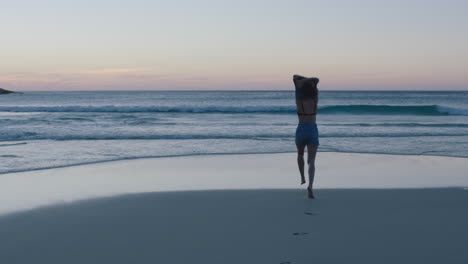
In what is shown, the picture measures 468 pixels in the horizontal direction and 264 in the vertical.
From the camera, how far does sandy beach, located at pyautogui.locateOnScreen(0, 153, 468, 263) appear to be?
468 centimetres

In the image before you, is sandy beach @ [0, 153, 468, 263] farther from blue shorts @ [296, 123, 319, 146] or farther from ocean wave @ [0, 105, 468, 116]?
ocean wave @ [0, 105, 468, 116]

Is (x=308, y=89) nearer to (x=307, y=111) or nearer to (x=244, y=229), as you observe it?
(x=307, y=111)

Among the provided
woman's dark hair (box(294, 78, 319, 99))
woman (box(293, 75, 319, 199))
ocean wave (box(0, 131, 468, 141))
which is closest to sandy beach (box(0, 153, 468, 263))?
woman (box(293, 75, 319, 199))

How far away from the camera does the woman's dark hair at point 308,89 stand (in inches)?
271

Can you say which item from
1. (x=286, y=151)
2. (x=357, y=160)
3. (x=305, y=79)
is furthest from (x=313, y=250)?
(x=286, y=151)

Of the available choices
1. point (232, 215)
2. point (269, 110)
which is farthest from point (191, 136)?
point (269, 110)

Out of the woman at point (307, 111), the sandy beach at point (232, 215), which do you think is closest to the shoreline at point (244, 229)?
the sandy beach at point (232, 215)

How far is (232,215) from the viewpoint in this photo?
6.09 meters

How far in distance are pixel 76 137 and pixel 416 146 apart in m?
11.0

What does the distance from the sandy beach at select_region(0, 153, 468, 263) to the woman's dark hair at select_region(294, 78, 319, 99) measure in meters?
1.51

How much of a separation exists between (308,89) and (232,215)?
7.13ft

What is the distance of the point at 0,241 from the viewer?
16.7 feet

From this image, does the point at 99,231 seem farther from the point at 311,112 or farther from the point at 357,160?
the point at 357,160

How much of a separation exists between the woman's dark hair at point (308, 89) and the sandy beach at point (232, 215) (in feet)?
4.96
